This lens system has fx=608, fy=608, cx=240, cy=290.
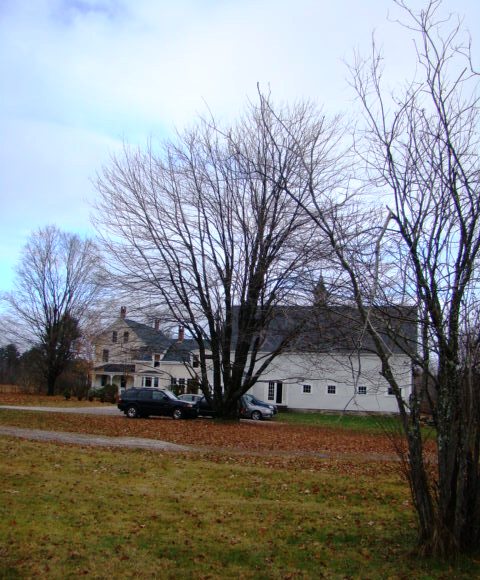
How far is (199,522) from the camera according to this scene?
7012 millimetres

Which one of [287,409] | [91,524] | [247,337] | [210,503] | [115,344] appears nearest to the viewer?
[91,524]

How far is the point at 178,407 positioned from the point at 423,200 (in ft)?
78.5

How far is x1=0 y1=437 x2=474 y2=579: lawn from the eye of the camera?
540cm

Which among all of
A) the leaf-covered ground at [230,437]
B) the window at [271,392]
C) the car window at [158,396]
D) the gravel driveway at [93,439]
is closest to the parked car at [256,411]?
the car window at [158,396]

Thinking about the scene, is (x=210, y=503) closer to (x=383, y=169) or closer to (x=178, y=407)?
(x=383, y=169)

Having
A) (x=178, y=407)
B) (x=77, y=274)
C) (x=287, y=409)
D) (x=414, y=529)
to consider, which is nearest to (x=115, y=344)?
(x=178, y=407)

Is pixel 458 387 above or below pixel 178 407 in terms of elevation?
above

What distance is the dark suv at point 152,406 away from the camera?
28.5 meters

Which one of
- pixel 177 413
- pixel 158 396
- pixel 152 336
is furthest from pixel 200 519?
pixel 158 396

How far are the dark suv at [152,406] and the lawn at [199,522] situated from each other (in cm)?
1725

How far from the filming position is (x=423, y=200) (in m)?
6.14

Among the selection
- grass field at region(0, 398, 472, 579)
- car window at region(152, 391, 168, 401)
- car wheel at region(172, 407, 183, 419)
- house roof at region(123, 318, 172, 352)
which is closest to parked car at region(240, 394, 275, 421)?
car wheel at region(172, 407, 183, 419)

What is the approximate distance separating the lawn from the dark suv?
17.3 metres

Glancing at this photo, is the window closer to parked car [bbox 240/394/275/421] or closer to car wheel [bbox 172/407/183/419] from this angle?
parked car [bbox 240/394/275/421]
